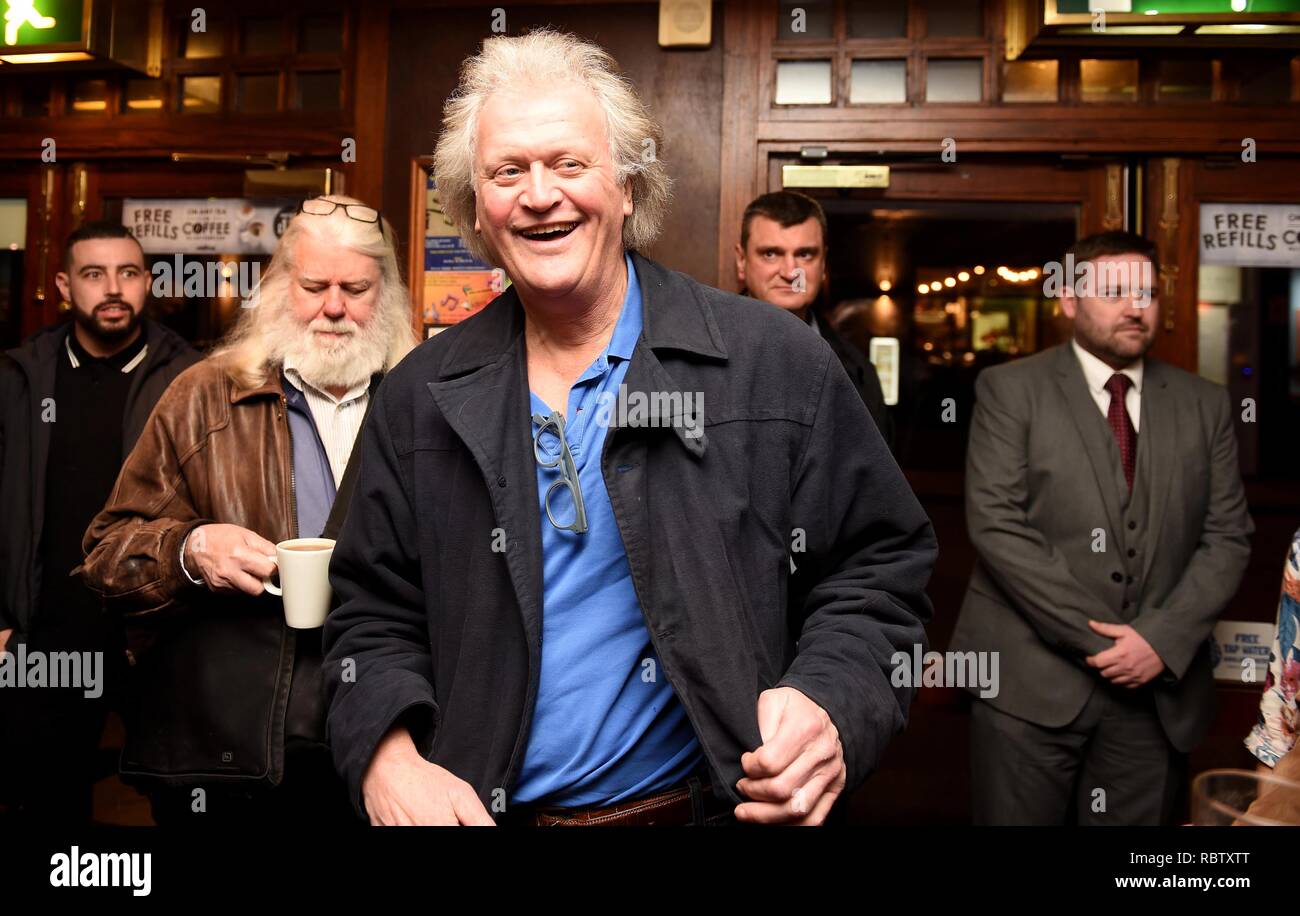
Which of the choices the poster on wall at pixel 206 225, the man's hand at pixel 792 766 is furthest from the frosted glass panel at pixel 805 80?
the man's hand at pixel 792 766

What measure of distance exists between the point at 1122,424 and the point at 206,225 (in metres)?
3.53

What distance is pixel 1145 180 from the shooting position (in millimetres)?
3914

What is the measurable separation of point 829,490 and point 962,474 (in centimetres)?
265

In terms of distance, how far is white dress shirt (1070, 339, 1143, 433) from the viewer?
327cm

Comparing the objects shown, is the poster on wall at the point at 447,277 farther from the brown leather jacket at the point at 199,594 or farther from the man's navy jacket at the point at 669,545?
the man's navy jacket at the point at 669,545

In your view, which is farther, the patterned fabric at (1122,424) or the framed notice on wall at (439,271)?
the framed notice on wall at (439,271)

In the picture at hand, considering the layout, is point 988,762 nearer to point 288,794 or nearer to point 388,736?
point 288,794

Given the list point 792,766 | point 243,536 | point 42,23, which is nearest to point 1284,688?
Result: point 792,766

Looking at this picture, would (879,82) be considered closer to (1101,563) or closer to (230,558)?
(1101,563)

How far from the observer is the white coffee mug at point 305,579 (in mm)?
1783

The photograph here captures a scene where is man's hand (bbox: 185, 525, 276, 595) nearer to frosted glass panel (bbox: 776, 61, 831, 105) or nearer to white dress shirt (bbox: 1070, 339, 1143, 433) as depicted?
white dress shirt (bbox: 1070, 339, 1143, 433)

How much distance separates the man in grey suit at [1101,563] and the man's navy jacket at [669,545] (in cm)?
170

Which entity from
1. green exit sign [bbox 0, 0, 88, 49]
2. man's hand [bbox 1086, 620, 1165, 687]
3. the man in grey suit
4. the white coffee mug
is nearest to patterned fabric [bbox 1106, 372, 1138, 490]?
the man in grey suit

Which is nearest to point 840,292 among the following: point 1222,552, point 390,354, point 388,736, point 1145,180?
point 1145,180
